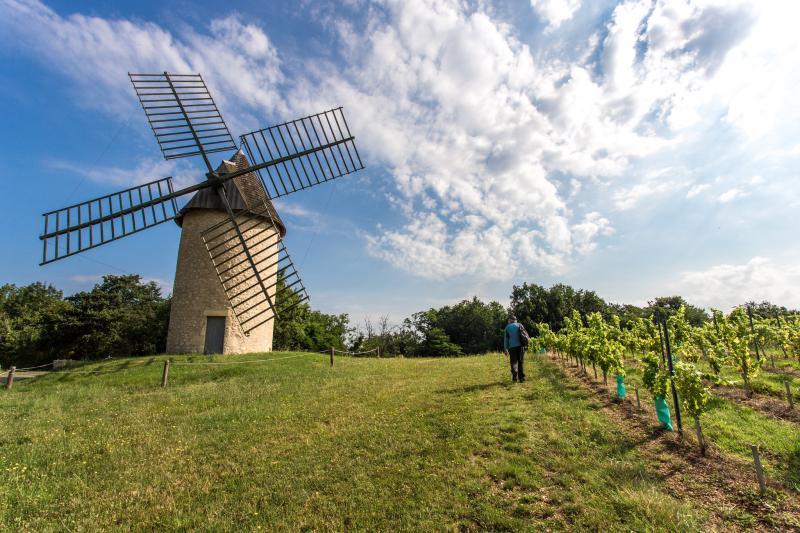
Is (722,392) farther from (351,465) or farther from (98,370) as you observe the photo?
(98,370)

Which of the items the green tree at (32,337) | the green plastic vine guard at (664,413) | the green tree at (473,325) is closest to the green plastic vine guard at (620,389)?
the green plastic vine guard at (664,413)

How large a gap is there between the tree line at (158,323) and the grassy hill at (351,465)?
12.9m

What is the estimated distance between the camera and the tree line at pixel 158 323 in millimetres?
29828

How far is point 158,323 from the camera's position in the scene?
29922 mm

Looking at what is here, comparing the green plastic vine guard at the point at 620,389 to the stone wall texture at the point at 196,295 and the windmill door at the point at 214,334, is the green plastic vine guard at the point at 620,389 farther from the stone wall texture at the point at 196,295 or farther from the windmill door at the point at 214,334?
the windmill door at the point at 214,334

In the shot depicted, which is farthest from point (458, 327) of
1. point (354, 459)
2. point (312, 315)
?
point (354, 459)

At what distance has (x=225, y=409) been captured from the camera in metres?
8.45

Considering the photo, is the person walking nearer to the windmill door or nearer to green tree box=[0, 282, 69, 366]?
the windmill door

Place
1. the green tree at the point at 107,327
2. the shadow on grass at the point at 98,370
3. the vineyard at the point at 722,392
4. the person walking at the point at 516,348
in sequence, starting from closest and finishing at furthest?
the vineyard at the point at 722,392 → the person walking at the point at 516,348 → the shadow on grass at the point at 98,370 → the green tree at the point at 107,327

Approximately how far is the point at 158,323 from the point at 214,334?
17089 millimetres

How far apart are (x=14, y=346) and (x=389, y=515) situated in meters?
44.3

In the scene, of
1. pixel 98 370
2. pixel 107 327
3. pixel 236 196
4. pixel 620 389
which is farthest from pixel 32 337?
pixel 620 389

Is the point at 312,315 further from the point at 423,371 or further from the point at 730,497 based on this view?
the point at 730,497

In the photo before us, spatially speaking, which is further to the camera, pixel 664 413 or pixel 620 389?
pixel 620 389
